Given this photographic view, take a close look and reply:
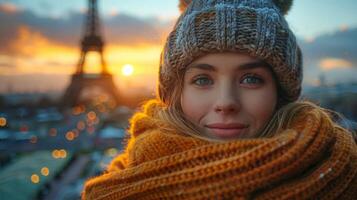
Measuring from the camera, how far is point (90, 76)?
19.3m

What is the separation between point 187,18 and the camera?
53.2 inches

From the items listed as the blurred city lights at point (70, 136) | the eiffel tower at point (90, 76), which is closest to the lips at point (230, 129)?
the blurred city lights at point (70, 136)

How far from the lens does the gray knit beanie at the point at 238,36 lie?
1236 millimetres

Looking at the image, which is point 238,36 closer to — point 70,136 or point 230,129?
point 230,129

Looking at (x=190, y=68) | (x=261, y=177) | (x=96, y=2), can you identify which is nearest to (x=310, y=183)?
(x=261, y=177)

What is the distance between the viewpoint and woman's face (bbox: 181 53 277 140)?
4.05ft

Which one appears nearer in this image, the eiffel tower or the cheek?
the cheek

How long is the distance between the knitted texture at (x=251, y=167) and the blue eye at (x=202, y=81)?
0.67 feet

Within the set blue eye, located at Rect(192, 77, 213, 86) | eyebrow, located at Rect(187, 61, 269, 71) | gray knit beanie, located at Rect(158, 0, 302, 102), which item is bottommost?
blue eye, located at Rect(192, 77, 213, 86)

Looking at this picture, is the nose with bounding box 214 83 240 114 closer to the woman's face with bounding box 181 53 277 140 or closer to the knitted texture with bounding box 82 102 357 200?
the woman's face with bounding box 181 53 277 140

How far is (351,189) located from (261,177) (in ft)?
1.07

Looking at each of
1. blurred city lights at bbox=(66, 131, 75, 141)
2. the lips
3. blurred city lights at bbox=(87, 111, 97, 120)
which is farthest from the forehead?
blurred city lights at bbox=(87, 111, 97, 120)

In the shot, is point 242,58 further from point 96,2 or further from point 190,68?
point 96,2

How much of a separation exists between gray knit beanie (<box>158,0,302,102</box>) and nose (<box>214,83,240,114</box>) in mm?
146
